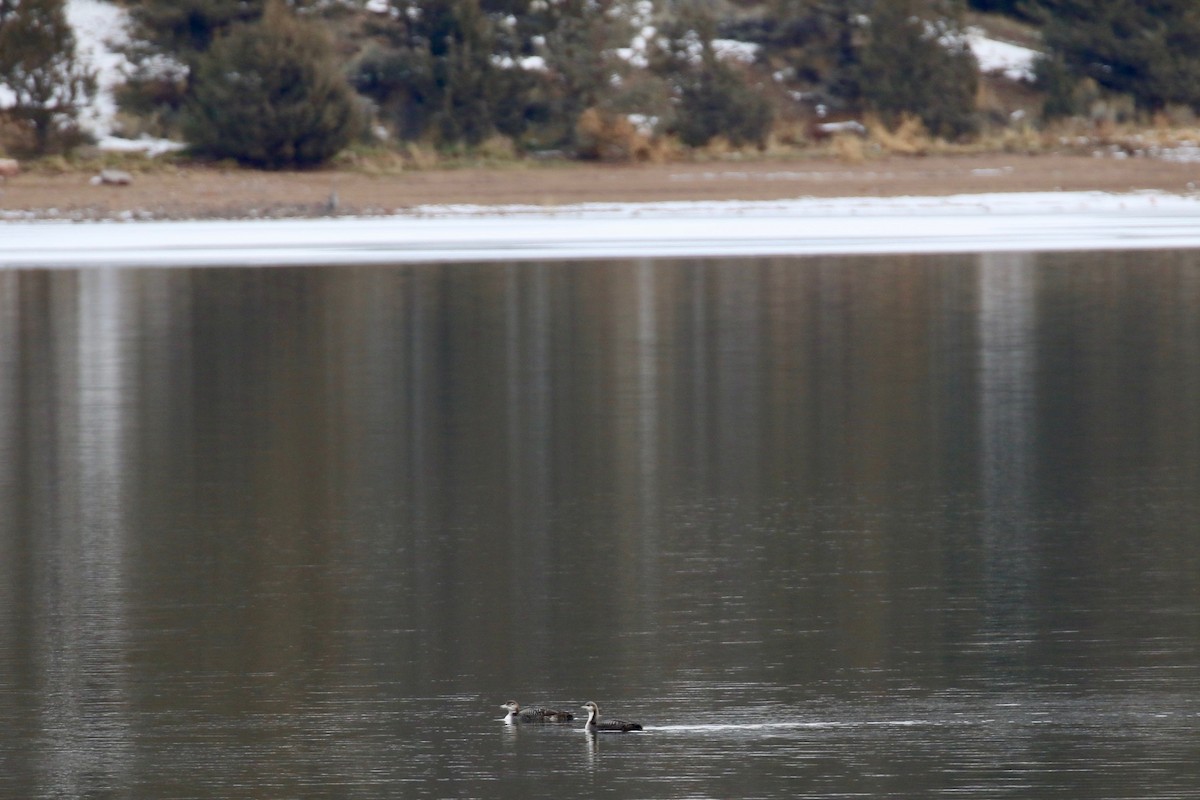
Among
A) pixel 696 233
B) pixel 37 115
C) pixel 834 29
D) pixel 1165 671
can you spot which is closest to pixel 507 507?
pixel 1165 671

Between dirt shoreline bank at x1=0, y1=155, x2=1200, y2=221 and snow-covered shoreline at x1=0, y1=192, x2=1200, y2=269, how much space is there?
747mm

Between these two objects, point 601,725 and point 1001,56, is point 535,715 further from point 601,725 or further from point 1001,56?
point 1001,56

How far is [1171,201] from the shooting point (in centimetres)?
3381

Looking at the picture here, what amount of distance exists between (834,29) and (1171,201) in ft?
56.5

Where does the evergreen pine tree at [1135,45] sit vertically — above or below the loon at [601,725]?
above

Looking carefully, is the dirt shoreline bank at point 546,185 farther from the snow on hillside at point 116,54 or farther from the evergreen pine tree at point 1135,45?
the evergreen pine tree at point 1135,45

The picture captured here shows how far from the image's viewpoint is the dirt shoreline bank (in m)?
33.1

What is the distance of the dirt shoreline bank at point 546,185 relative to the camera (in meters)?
33.1


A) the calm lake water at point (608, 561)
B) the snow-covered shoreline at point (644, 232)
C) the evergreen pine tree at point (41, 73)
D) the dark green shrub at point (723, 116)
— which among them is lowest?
the calm lake water at point (608, 561)

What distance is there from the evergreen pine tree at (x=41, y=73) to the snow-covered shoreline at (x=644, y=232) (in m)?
8.03

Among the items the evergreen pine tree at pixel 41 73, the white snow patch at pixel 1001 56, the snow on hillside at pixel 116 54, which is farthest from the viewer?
the white snow patch at pixel 1001 56

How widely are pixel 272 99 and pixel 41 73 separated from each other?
4.76 metres

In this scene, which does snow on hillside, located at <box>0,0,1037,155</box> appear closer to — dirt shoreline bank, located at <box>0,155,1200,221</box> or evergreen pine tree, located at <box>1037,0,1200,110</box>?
evergreen pine tree, located at <box>1037,0,1200,110</box>

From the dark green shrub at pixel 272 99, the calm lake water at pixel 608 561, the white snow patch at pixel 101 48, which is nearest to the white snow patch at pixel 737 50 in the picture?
the dark green shrub at pixel 272 99
